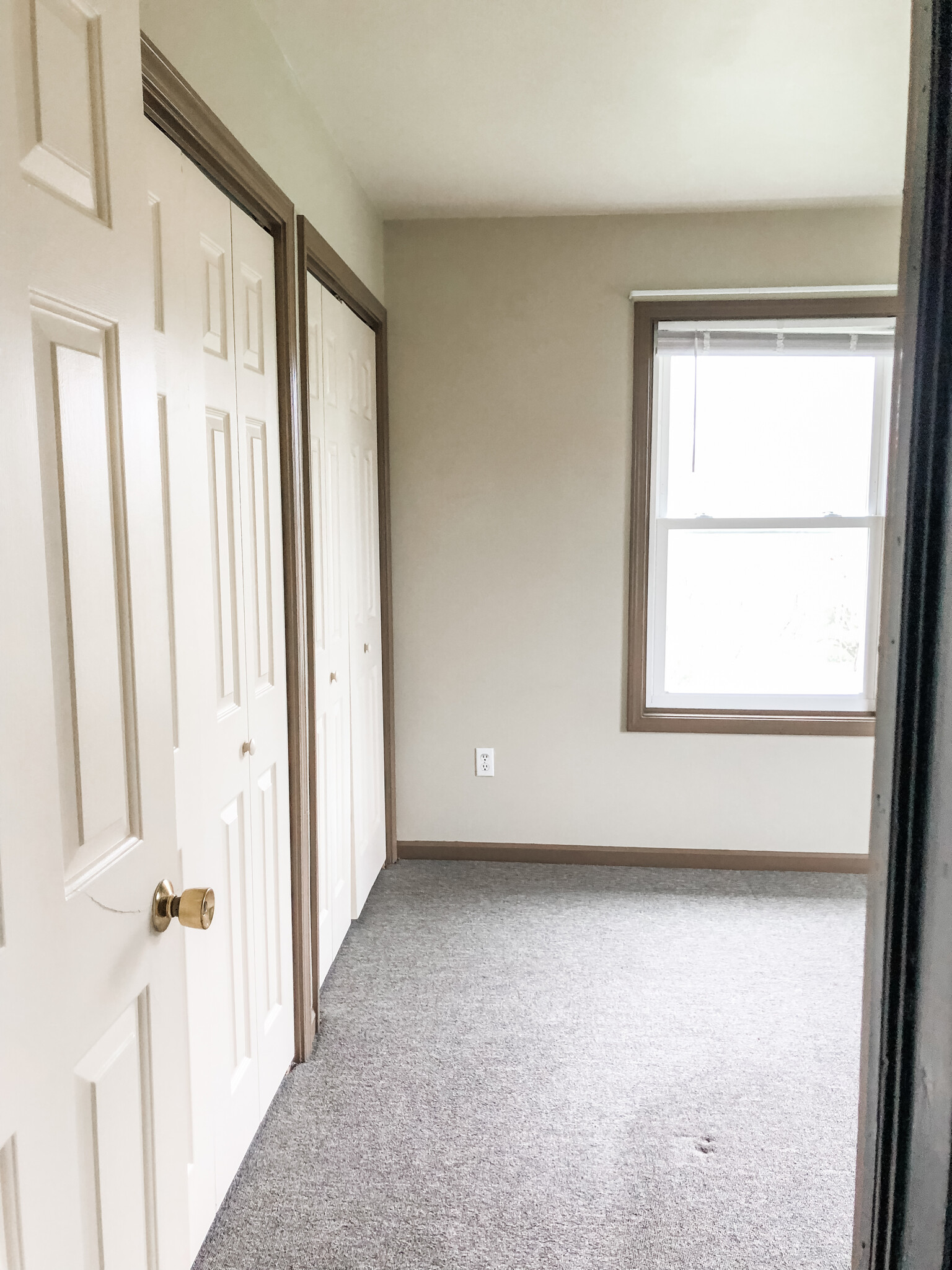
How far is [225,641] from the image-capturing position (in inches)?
65.3

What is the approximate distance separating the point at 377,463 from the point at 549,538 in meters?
0.71

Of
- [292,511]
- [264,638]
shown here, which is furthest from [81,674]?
[292,511]

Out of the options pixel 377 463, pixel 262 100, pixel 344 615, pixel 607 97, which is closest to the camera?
pixel 262 100

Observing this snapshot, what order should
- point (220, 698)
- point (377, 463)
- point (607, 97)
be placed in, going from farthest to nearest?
point (377, 463) < point (607, 97) < point (220, 698)

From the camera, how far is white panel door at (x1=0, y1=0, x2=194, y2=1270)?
69 cm

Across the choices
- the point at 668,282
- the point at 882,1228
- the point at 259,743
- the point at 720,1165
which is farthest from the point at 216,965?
the point at 668,282

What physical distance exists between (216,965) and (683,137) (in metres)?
2.49

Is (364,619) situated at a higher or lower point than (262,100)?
lower

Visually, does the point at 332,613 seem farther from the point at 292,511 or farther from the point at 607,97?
the point at 607,97

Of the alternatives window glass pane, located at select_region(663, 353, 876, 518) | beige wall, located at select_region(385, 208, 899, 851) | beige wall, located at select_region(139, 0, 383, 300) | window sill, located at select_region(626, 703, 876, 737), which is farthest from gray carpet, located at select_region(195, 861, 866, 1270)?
beige wall, located at select_region(139, 0, 383, 300)

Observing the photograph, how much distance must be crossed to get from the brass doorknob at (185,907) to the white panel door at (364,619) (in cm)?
179

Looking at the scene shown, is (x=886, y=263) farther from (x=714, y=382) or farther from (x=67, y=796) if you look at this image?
(x=67, y=796)

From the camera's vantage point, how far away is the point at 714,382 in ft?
10.4

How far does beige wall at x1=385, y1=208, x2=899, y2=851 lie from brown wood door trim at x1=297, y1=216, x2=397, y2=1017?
0.22 feet
